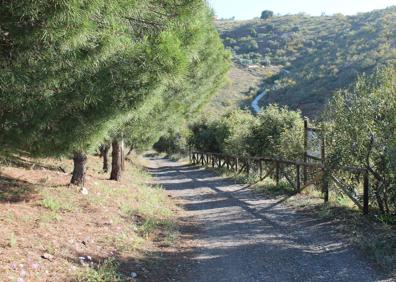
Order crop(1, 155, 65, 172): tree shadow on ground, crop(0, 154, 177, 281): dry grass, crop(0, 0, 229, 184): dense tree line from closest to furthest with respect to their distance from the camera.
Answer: crop(0, 0, 229, 184): dense tree line → crop(0, 154, 177, 281): dry grass → crop(1, 155, 65, 172): tree shadow on ground

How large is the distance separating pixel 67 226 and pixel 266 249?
11.3ft

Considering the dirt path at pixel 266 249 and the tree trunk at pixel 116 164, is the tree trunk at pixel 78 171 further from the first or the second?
the tree trunk at pixel 116 164

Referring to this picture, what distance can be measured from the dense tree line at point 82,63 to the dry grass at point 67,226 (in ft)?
3.97

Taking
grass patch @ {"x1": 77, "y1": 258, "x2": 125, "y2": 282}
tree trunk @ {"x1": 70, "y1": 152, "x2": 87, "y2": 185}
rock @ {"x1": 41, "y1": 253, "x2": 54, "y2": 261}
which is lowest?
grass patch @ {"x1": 77, "y1": 258, "x2": 125, "y2": 282}

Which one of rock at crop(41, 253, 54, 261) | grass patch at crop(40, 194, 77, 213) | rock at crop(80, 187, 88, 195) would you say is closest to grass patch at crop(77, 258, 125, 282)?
rock at crop(41, 253, 54, 261)

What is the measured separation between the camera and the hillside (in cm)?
4064

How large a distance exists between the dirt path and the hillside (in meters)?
25.2

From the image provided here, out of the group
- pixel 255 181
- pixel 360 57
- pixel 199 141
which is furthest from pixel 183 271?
pixel 360 57

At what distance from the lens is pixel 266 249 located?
7555mm

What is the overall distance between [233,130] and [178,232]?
57.8 ft

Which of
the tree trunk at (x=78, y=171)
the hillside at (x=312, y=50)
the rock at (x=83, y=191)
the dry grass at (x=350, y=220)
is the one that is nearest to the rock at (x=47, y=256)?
the rock at (x=83, y=191)

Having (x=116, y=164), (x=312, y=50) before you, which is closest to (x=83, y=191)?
(x=116, y=164)

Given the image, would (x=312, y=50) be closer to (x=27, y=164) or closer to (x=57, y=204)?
(x=27, y=164)

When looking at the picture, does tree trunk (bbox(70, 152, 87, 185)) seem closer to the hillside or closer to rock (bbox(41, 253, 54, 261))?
rock (bbox(41, 253, 54, 261))
